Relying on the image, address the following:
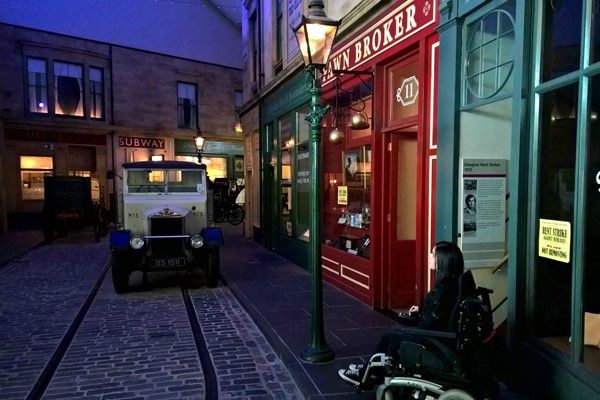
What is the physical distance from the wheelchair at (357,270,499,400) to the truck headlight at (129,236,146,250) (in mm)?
5814

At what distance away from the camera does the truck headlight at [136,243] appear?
7972 millimetres

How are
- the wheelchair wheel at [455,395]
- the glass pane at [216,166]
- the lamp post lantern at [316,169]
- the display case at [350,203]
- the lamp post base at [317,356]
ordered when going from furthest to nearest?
the glass pane at [216,166] < the display case at [350,203] < the lamp post base at [317,356] < the lamp post lantern at [316,169] < the wheelchair wheel at [455,395]

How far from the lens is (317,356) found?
4617mm

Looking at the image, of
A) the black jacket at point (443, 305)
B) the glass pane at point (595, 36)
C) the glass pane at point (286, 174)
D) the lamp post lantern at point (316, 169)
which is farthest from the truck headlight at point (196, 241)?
the glass pane at point (595, 36)

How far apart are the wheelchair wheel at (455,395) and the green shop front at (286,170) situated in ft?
21.8

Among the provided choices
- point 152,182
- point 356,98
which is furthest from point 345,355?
point 152,182

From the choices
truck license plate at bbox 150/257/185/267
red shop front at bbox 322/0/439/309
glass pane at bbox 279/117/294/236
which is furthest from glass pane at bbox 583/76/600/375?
glass pane at bbox 279/117/294/236

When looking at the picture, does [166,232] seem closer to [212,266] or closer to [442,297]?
[212,266]

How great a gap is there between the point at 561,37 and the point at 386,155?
126 inches

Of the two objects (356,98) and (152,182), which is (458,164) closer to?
(356,98)

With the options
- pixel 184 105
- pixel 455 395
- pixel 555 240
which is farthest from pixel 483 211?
pixel 184 105

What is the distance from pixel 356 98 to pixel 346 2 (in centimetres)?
167

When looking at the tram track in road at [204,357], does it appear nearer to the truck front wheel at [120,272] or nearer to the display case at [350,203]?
the truck front wheel at [120,272]

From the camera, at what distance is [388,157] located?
21.8 feet
